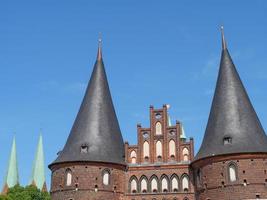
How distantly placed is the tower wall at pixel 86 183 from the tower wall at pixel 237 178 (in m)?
6.58

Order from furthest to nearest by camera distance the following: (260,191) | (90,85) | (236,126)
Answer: (90,85) → (236,126) → (260,191)

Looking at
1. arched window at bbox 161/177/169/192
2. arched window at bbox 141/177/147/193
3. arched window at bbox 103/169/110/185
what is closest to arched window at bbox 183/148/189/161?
arched window at bbox 161/177/169/192

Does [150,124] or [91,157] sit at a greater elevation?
[150,124]

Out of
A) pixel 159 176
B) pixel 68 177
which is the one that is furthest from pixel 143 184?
pixel 68 177

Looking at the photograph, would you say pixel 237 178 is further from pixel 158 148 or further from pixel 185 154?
pixel 158 148

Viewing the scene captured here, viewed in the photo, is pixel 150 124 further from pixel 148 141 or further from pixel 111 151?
pixel 111 151

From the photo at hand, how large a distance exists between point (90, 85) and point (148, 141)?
718cm

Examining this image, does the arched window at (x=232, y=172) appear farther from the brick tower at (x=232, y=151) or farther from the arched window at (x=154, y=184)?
the arched window at (x=154, y=184)

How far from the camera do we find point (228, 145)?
33.5 m

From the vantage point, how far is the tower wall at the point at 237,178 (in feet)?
105

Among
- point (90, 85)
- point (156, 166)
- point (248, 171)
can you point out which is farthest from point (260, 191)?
point (90, 85)

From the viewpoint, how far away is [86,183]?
34594mm

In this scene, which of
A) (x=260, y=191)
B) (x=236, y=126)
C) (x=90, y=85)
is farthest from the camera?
(x=90, y=85)

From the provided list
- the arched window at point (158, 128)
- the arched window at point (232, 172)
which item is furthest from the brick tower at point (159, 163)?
the arched window at point (232, 172)
